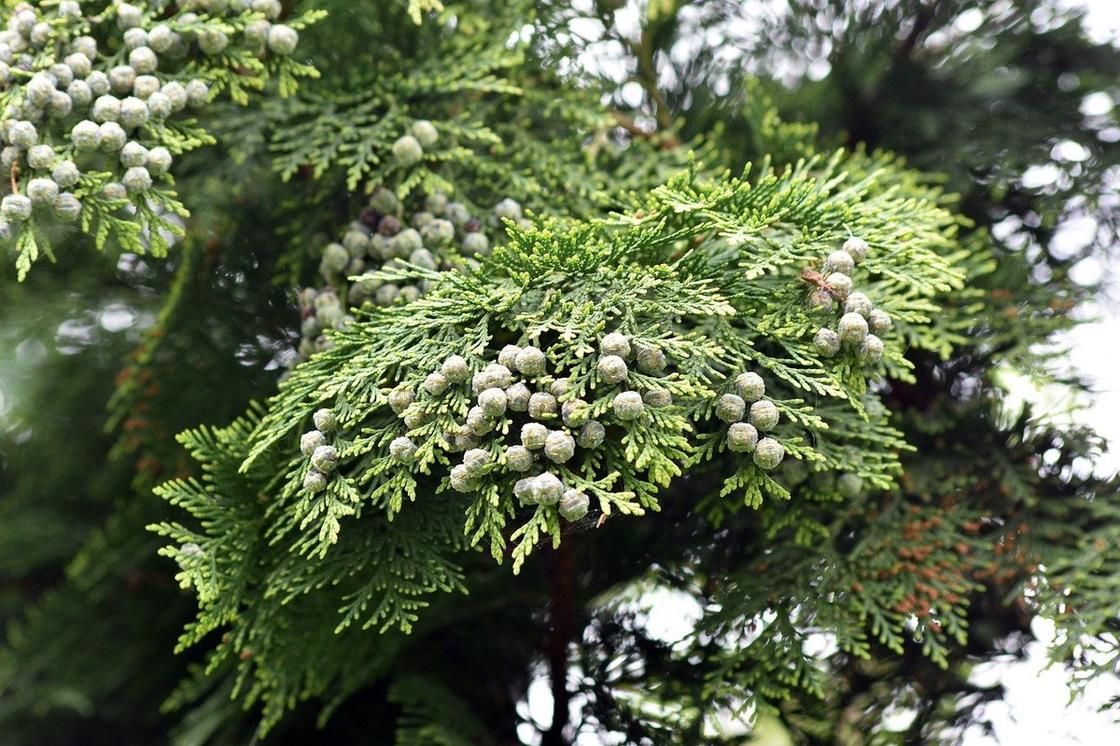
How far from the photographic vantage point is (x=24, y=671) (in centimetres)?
103

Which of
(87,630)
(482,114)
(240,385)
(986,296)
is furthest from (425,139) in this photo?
(87,630)

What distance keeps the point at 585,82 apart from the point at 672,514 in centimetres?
37

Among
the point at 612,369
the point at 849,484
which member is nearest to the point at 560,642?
the point at 849,484

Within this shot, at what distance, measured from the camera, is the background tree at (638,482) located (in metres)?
0.71

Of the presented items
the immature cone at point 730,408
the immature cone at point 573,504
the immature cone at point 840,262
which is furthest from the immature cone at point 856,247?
the immature cone at point 573,504

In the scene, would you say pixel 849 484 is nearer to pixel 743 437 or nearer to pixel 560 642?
pixel 743 437

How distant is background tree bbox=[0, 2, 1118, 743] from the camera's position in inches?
27.9

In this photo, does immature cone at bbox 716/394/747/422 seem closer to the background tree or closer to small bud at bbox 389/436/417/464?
the background tree

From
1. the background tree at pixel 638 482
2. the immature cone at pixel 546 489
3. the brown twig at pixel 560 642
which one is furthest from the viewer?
the brown twig at pixel 560 642

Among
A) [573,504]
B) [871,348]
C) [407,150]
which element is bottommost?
[573,504]

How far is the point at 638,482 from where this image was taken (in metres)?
0.56

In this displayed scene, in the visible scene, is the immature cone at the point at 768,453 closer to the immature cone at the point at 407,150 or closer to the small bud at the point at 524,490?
the small bud at the point at 524,490

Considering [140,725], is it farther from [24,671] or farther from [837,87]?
[837,87]

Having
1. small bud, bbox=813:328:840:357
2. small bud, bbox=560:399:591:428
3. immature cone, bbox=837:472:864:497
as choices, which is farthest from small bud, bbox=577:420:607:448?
immature cone, bbox=837:472:864:497
